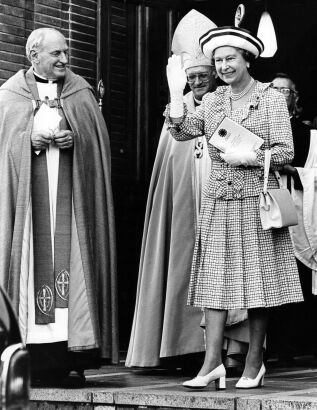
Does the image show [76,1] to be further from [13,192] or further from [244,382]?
[244,382]

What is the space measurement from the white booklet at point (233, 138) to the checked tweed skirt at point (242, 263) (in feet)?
1.00

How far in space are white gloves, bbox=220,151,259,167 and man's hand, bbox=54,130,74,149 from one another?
1080 mm

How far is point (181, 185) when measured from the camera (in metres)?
8.62

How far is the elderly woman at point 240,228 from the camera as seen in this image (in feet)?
22.9

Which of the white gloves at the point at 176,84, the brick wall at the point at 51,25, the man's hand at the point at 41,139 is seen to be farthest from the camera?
the brick wall at the point at 51,25

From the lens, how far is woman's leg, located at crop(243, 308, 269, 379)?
7.06 m

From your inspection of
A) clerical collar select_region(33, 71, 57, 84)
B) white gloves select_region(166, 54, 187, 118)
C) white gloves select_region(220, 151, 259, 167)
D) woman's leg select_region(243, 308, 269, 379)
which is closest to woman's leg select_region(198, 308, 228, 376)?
woman's leg select_region(243, 308, 269, 379)

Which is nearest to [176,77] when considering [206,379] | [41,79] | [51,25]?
[41,79]

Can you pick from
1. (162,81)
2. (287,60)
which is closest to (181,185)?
(162,81)

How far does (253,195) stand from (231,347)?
1340 mm

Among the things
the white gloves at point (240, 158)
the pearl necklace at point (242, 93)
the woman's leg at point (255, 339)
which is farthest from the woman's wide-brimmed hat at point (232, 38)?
the woman's leg at point (255, 339)

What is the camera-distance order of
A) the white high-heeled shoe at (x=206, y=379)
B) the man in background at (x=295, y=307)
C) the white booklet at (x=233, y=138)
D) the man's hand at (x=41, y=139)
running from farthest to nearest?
the man in background at (x=295, y=307) → the man's hand at (x=41, y=139) → the white booklet at (x=233, y=138) → the white high-heeled shoe at (x=206, y=379)

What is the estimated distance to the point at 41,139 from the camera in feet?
24.5

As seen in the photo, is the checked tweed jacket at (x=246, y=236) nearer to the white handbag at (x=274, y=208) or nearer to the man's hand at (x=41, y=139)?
the white handbag at (x=274, y=208)
